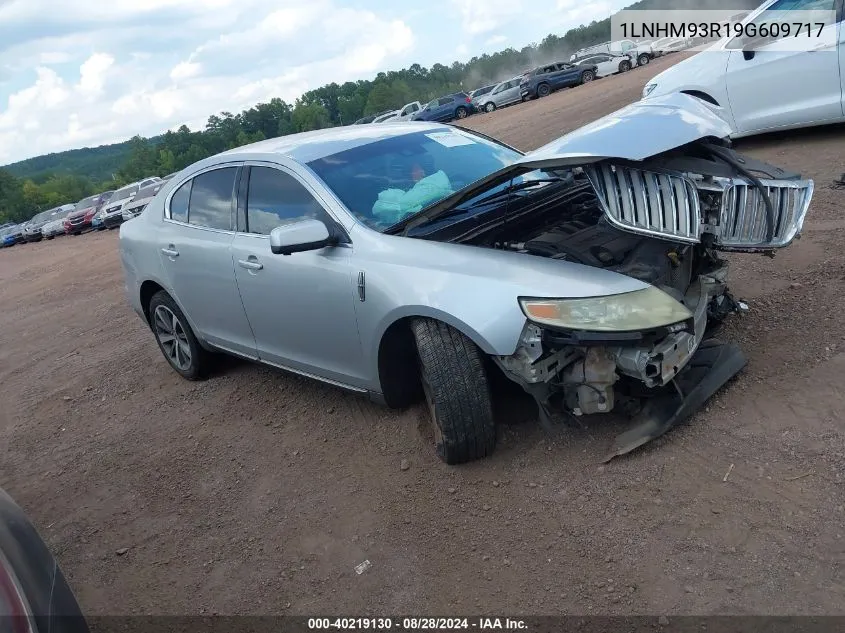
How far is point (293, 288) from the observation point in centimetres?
390

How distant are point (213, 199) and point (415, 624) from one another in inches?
123

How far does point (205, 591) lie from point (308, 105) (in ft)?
367

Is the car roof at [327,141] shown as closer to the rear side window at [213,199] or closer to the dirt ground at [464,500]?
the rear side window at [213,199]

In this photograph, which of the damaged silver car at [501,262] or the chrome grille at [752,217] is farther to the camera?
the chrome grille at [752,217]

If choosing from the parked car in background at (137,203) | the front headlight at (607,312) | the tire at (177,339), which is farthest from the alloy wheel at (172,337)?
the parked car in background at (137,203)

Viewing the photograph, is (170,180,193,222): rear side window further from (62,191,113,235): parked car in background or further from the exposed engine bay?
(62,191,113,235): parked car in background

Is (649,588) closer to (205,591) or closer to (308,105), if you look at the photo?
(205,591)

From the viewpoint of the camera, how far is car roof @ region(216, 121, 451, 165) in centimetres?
418

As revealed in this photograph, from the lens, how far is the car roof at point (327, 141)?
418 cm

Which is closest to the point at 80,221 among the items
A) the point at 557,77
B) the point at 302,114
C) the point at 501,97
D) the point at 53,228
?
the point at 53,228

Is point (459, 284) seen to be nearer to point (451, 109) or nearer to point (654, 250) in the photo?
point (654, 250)

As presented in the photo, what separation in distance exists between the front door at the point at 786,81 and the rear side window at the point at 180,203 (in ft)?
19.7

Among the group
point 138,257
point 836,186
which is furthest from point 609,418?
point 836,186

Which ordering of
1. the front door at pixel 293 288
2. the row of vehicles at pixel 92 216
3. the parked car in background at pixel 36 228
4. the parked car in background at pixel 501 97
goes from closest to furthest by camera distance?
the front door at pixel 293 288 → the row of vehicles at pixel 92 216 → the parked car in background at pixel 36 228 → the parked car in background at pixel 501 97
